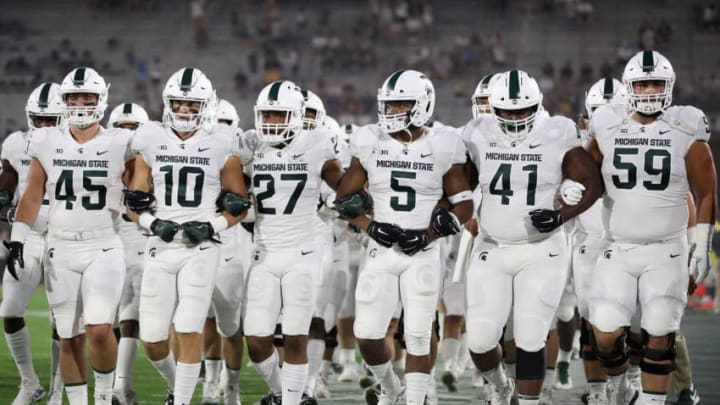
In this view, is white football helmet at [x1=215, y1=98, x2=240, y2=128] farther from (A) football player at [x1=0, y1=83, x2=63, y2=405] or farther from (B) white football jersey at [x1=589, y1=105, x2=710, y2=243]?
(B) white football jersey at [x1=589, y1=105, x2=710, y2=243]

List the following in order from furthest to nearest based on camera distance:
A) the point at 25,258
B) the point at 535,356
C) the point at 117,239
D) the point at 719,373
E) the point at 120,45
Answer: the point at 120,45, the point at 719,373, the point at 25,258, the point at 117,239, the point at 535,356

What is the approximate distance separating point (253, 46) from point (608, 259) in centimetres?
1815

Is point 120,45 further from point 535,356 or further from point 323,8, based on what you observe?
point 535,356

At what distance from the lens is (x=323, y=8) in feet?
82.9

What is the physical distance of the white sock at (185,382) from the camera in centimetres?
676

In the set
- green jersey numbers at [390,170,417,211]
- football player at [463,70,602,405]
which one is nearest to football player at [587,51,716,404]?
football player at [463,70,602,405]

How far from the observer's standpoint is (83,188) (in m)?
7.08

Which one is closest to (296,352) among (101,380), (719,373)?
(101,380)

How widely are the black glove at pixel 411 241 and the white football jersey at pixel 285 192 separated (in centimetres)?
61

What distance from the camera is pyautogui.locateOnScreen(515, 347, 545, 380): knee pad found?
262 inches

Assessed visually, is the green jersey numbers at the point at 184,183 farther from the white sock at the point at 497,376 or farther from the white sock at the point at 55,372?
the white sock at the point at 497,376

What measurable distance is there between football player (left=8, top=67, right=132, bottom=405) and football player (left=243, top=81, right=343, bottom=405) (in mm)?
770

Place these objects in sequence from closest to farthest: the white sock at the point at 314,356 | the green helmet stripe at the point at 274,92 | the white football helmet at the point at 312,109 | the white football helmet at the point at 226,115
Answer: the green helmet stripe at the point at 274,92 → the white sock at the point at 314,356 → the white football helmet at the point at 312,109 → the white football helmet at the point at 226,115

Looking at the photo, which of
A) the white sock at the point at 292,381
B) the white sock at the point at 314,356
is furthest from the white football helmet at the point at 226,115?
the white sock at the point at 292,381
